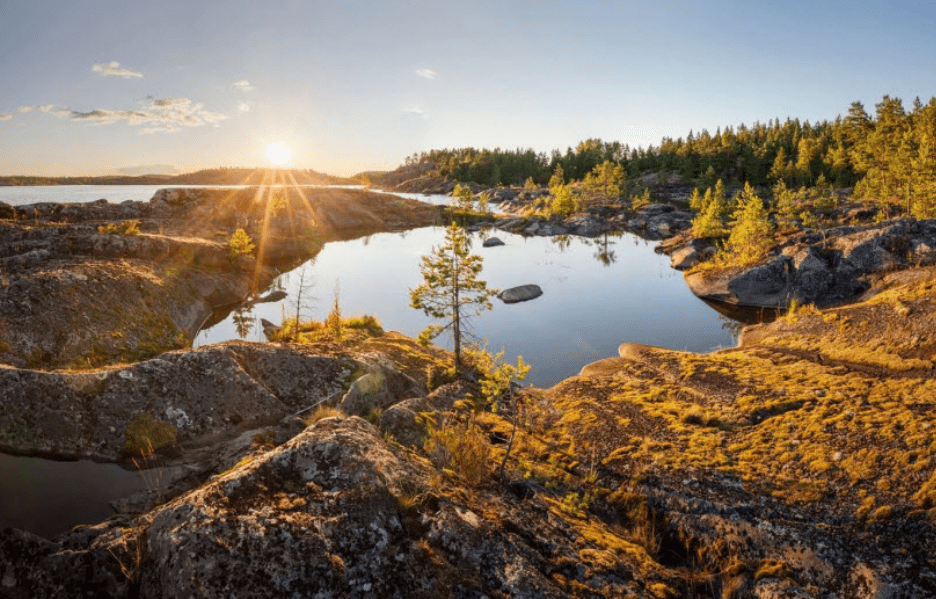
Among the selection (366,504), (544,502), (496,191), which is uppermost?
(496,191)

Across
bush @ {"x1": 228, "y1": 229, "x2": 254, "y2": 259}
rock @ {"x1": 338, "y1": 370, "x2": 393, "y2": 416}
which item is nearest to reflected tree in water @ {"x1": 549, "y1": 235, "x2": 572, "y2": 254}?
bush @ {"x1": 228, "y1": 229, "x2": 254, "y2": 259}

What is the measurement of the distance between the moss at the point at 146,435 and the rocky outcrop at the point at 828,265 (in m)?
51.5

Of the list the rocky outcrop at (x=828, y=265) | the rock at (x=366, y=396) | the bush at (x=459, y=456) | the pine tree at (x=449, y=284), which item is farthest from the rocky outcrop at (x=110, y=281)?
the rocky outcrop at (x=828, y=265)

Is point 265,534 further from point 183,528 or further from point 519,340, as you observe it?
point 519,340

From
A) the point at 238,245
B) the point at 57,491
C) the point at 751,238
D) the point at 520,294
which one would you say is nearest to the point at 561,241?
the point at 751,238

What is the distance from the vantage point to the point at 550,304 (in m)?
49.5

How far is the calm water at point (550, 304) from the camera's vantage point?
120 ft

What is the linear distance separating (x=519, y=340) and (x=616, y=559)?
28906mm

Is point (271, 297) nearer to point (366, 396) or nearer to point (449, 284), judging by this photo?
point (449, 284)

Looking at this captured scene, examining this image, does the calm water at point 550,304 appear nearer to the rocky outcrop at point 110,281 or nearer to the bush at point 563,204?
the rocky outcrop at point 110,281

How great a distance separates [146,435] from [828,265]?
57.0m

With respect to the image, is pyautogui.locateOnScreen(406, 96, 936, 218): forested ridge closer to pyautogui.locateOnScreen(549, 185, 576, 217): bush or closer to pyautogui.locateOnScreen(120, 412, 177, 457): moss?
pyautogui.locateOnScreen(549, 185, 576, 217): bush

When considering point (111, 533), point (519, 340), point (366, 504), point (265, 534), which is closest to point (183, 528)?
point (265, 534)

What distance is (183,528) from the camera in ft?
21.1
